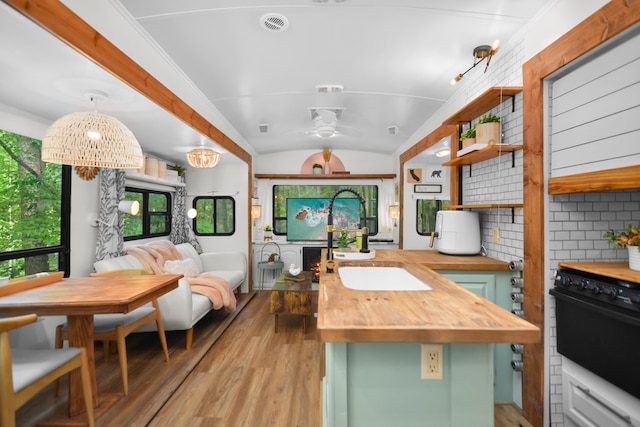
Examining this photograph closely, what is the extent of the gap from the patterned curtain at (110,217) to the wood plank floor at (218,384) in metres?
0.99

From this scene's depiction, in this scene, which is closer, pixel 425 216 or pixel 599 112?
pixel 599 112

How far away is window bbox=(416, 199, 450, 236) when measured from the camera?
4.41 metres

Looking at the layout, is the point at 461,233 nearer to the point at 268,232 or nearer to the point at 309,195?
the point at 309,195

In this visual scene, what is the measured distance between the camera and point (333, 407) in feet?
3.44

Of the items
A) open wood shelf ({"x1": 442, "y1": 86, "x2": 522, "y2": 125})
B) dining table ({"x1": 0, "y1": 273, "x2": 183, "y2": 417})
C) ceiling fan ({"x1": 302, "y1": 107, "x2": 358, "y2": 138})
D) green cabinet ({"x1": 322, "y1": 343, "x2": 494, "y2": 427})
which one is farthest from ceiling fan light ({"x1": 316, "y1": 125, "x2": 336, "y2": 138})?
green cabinet ({"x1": 322, "y1": 343, "x2": 494, "y2": 427})

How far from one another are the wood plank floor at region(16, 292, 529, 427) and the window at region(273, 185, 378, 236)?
250 centimetres

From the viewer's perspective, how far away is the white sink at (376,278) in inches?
71.6

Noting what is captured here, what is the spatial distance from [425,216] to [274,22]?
3471 millimetres

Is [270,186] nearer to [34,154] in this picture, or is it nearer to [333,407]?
[34,154]

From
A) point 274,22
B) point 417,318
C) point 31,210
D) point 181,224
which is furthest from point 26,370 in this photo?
point 181,224

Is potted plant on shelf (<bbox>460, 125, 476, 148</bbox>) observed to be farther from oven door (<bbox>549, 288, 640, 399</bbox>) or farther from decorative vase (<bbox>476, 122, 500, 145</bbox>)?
oven door (<bbox>549, 288, 640, 399</bbox>)

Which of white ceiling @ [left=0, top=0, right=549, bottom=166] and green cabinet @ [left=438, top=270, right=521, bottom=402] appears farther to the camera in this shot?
green cabinet @ [left=438, top=270, right=521, bottom=402]

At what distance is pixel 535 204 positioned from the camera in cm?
177

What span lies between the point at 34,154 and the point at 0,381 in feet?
7.15
